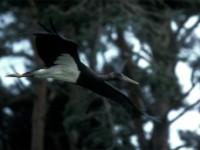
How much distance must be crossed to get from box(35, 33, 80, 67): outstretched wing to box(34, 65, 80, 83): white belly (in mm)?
89

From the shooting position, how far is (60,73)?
909 centimetres

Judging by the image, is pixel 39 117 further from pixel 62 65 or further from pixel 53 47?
pixel 53 47

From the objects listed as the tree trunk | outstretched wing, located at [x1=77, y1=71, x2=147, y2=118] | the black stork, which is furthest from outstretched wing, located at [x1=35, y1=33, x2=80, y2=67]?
the tree trunk

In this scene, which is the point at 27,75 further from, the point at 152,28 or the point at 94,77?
the point at 152,28

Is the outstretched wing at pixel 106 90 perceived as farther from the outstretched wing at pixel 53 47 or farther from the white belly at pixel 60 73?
the outstretched wing at pixel 53 47

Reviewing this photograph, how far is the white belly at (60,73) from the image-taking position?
8.91 m

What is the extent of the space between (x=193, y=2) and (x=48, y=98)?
14.9 feet

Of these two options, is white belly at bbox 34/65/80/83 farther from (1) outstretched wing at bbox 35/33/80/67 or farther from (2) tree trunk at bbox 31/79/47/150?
(2) tree trunk at bbox 31/79/47/150

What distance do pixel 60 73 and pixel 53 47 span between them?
1.14ft

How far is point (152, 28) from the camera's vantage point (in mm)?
14555

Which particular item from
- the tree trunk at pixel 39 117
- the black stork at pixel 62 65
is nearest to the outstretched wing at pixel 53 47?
the black stork at pixel 62 65

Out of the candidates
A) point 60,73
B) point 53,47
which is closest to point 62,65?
point 60,73

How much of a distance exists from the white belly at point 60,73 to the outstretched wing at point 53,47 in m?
0.09

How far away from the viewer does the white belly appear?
8.91 m
